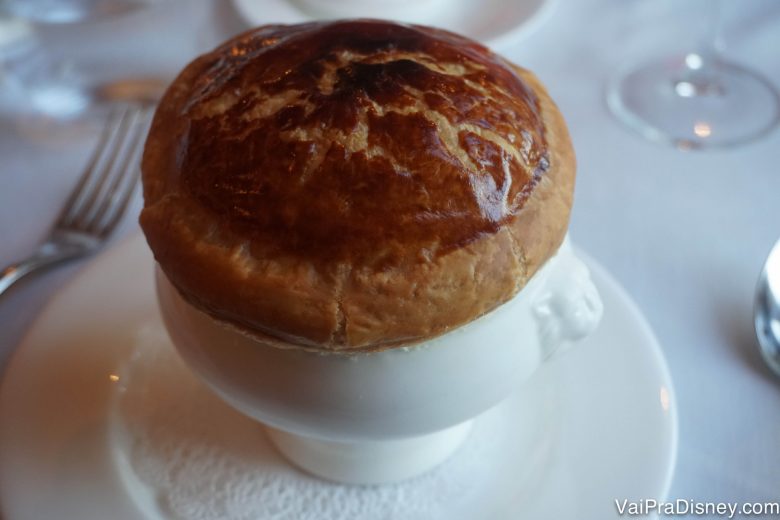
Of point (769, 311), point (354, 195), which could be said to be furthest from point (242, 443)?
point (769, 311)

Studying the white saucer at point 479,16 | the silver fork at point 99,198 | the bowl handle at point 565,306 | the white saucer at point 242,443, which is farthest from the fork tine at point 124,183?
the bowl handle at point 565,306

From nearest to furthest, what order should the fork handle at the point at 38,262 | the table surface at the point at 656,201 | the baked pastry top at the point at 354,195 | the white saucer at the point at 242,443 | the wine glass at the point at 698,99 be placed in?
the baked pastry top at the point at 354,195 < the white saucer at the point at 242,443 < the table surface at the point at 656,201 < the fork handle at the point at 38,262 < the wine glass at the point at 698,99

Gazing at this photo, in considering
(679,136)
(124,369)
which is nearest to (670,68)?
(679,136)

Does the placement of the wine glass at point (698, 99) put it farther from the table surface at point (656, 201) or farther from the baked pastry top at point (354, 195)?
the baked pastry top at point (354, 195)

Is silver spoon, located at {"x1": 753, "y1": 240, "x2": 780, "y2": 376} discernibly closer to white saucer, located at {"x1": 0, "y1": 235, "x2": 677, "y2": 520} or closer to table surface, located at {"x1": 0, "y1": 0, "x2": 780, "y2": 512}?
table surface, located at {"x1": 0, "y1": 0, "x2": 780, "y2": 512}

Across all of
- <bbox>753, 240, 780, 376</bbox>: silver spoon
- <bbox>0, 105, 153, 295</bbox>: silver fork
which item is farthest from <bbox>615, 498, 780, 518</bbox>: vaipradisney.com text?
<bbox>0, 105, 153, 295</bbox>: silver fork

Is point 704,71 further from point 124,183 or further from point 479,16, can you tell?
point 124,183
